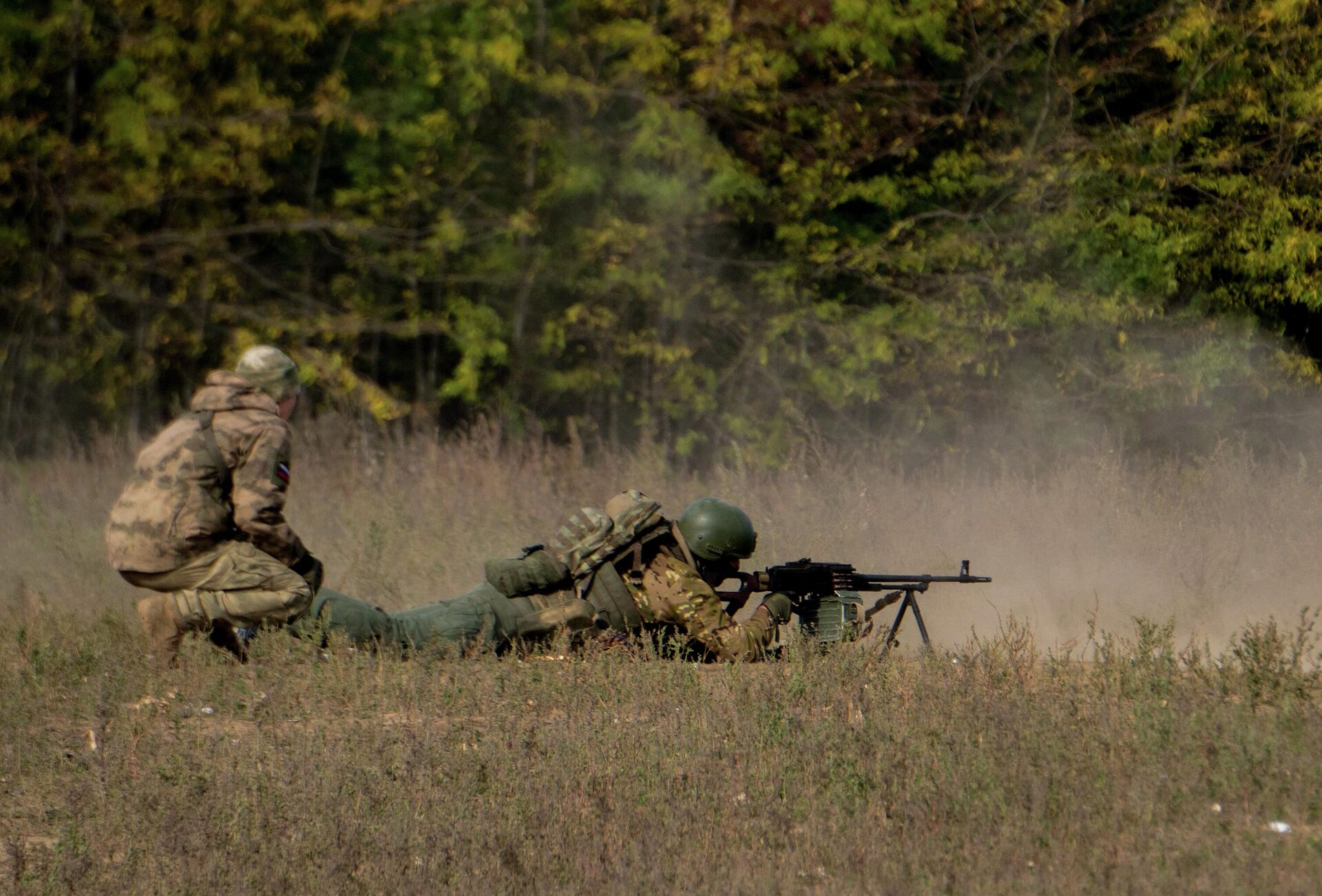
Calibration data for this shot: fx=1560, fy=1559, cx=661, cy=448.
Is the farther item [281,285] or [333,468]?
[281,285]

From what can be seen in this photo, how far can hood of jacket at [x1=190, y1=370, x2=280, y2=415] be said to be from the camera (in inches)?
291

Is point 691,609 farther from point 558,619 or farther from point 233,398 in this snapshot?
point 233,398

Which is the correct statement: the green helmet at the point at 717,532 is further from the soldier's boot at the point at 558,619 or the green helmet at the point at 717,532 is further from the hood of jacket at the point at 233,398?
the hood of jacket at the point at 233,398

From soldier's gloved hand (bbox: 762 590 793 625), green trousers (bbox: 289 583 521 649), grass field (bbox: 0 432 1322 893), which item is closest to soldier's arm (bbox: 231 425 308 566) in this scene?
green trousers (bbox: 289 583 521 649)

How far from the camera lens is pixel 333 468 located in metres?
13.7

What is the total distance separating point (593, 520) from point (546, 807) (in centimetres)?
231

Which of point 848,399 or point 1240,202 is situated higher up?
point 1240,202

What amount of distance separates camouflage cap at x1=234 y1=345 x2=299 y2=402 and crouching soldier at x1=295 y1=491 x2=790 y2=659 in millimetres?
1033

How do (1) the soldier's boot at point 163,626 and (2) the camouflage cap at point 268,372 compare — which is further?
(2) the camouflage cap at point 268,372

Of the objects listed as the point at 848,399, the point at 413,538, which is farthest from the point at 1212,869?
the point at 848,399

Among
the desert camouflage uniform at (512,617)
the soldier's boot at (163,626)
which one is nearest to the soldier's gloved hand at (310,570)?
the desert camouflage uniform at (512,617)

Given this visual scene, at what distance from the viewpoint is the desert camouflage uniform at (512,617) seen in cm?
722

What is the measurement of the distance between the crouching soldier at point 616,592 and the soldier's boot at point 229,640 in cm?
34

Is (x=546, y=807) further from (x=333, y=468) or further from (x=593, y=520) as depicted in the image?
(x=333, y=468)
